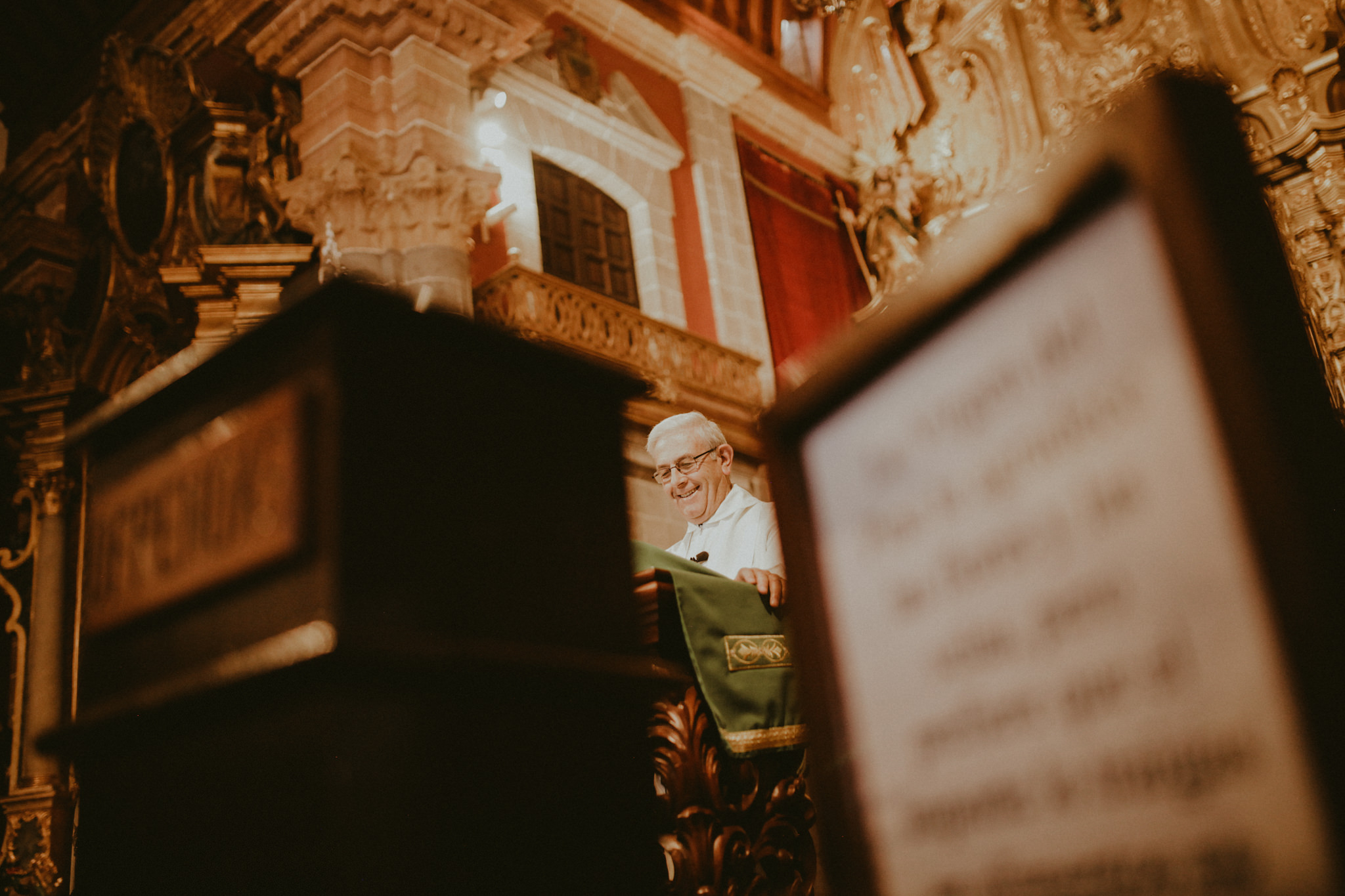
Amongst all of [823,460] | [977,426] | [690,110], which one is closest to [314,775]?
[823,460]

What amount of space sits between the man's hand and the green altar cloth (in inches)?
1.1

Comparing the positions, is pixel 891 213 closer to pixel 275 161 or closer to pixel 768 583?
pixel 275 161

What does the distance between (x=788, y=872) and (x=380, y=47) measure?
21.9ft

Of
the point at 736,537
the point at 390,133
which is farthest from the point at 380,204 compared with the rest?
the point at 736,537

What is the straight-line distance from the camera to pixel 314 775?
92cm

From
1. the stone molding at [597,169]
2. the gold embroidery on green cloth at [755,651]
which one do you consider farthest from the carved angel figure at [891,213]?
the gold embroidery on green cloth at [755,651]

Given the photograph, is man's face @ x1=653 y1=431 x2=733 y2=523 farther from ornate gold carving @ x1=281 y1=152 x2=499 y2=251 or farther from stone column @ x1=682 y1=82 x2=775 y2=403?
stone column @ x1=682 y1=82 x2=775 y2=403

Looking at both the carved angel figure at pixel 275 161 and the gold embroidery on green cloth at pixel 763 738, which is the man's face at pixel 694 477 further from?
the carved angel figure at pixel 275 161

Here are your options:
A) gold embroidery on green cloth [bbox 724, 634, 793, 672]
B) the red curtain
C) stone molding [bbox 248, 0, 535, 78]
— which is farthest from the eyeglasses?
the red curtain

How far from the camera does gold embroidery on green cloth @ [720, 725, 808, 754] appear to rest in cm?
213

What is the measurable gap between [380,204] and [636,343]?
2591mm

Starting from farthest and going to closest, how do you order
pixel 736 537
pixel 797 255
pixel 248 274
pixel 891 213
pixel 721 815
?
pixel 797 255 < pixel 891 213 < pixel 248 274 < pixel 736 537 < pixel 721 815

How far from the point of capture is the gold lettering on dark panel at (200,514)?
3.28 ft

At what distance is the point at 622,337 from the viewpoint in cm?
841
